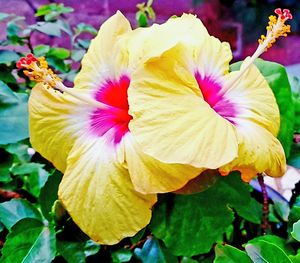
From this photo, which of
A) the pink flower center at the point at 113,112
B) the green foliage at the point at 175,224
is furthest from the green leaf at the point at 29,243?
the pink flower center at the point at 113,112

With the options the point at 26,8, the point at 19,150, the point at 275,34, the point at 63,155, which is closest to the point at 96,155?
the point at 63,155

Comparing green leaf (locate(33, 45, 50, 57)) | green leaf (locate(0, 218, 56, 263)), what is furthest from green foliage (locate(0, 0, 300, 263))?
green leaf (locate(33, 45, 50, 57))

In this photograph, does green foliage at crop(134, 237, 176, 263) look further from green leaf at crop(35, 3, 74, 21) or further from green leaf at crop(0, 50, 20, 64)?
green leaf at crop(35, 3, 74, 21)

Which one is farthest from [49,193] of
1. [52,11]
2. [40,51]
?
[52,11]

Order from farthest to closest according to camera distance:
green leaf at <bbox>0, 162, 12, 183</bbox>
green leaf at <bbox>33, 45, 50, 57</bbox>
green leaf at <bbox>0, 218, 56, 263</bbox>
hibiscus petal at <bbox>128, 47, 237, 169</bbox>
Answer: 1. green leaf at <bbox>33, 45, 50, 57</bbox>
2. green leaf at <bbox>0, 162, 12, 183</bbox>
3. green leaf at <bbox>0, 218, 56, 263</bbox>
4. hibiscus petal at <bbox>128, 47, 237, 169</bbox>

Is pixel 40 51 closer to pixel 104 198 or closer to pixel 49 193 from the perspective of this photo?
pixel 49 193

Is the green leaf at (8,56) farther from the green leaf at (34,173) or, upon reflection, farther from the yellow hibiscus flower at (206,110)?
the yellow hibiscus flower at (206,110)
